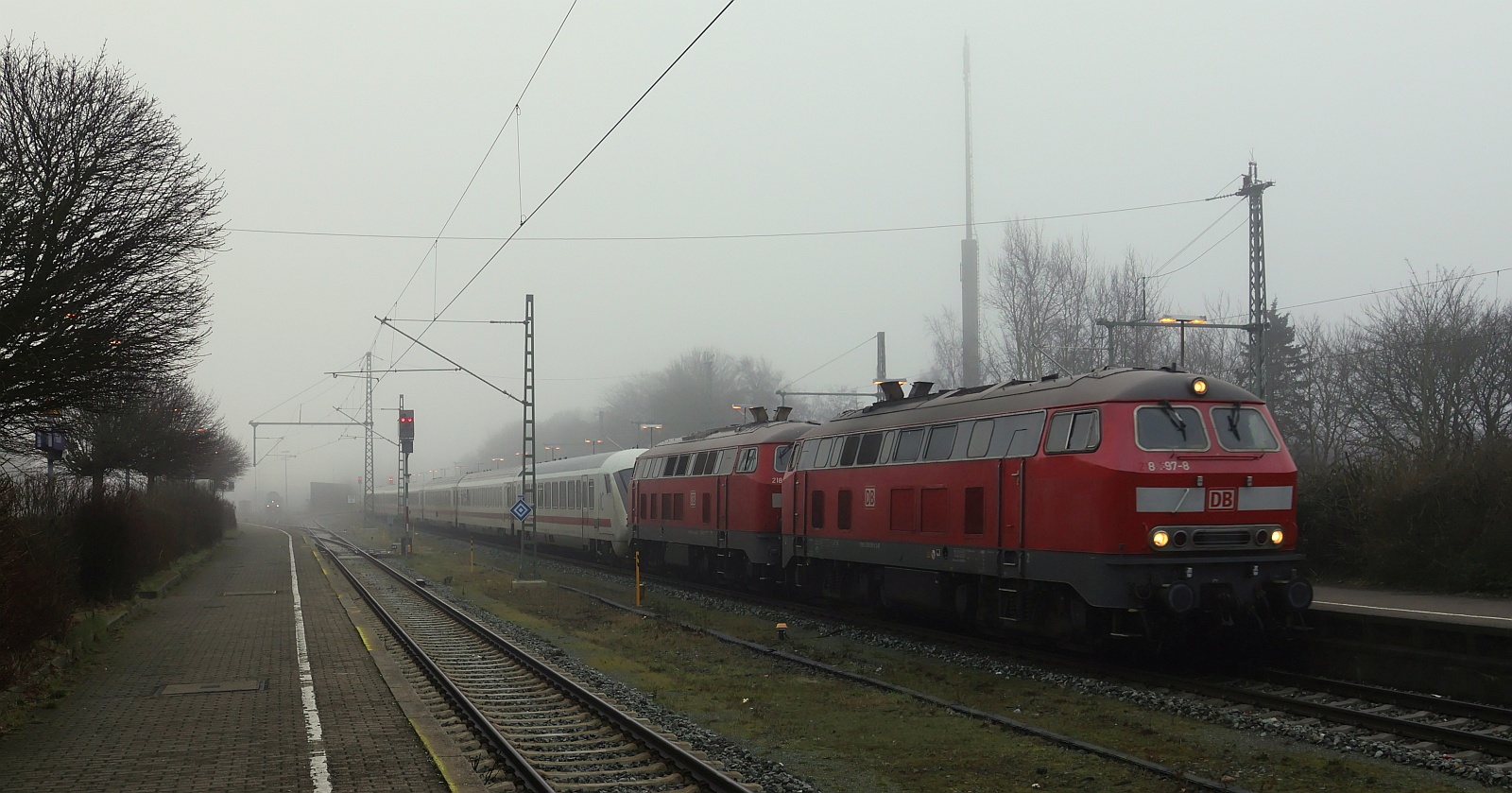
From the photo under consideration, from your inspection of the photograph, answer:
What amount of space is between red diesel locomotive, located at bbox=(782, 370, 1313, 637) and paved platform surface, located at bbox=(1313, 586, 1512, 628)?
6.54 feet

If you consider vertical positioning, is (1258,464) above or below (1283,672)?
above

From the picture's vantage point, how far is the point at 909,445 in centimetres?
1798

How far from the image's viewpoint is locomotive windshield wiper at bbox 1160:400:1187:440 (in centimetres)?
1362

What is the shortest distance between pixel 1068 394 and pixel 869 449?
5.52 meters

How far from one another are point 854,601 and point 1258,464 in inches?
354

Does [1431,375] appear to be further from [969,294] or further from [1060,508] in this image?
[969,294]

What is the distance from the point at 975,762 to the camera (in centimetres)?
977

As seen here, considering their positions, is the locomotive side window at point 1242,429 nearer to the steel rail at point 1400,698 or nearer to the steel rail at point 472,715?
the steel rail at point 1400,698

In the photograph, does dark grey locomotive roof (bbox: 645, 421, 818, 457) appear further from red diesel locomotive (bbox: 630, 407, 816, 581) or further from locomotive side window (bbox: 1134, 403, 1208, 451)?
locomotive side window (bbox: 1134, 403, 1208, 451)

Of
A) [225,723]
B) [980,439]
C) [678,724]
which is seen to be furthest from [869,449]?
[225,723]

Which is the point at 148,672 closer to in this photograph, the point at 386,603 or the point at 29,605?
the point at 29,605

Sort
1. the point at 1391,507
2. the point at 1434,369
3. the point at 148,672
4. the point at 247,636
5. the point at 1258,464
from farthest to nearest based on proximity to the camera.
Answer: the point at 1434,369
the point at 1391,507
the point at 247,636
the point at 148,672
the point at 1258,464

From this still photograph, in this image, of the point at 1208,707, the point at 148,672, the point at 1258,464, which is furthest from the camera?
→ the point at 148,672

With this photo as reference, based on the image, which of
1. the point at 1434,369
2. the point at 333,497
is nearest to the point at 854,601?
the point at 1434,369
